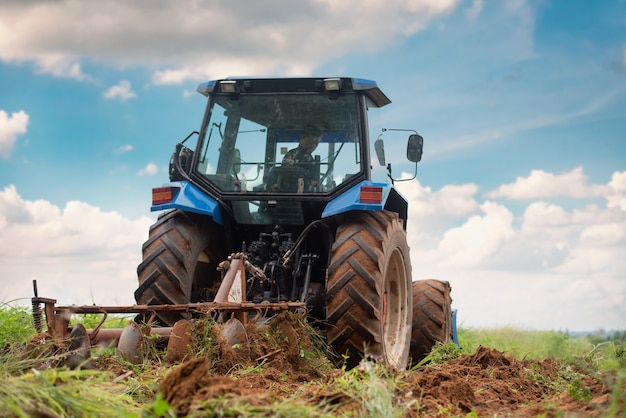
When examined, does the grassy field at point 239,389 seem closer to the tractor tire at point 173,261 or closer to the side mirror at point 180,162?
the tractor tire at point 173,261

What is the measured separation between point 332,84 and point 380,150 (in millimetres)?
975

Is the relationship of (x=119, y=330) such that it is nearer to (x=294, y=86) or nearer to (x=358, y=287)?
(x=358, y=287)

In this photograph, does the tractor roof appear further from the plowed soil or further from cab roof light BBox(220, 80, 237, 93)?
the plowed soil

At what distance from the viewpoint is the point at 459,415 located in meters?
4.72

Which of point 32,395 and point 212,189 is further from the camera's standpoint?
point 212,189

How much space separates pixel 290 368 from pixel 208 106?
3403 millimetres

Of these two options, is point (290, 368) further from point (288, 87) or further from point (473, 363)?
point (288, 87)

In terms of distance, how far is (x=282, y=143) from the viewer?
8.33m

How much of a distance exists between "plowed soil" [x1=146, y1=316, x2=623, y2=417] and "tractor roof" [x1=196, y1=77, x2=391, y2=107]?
8.87 ft

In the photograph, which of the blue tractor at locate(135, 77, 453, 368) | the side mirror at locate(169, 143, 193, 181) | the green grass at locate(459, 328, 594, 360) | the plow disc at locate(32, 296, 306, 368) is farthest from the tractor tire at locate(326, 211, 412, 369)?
the green grass at locate(459, 328, 594, 360)

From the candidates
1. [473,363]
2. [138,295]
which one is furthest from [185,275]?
[473,363]

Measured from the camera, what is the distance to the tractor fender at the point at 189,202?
25.1 feet

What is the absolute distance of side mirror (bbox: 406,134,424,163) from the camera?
8.74 metres

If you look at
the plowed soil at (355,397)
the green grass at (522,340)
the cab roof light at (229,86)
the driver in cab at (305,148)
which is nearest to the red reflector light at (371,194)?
the driver in cab at (305,148)
